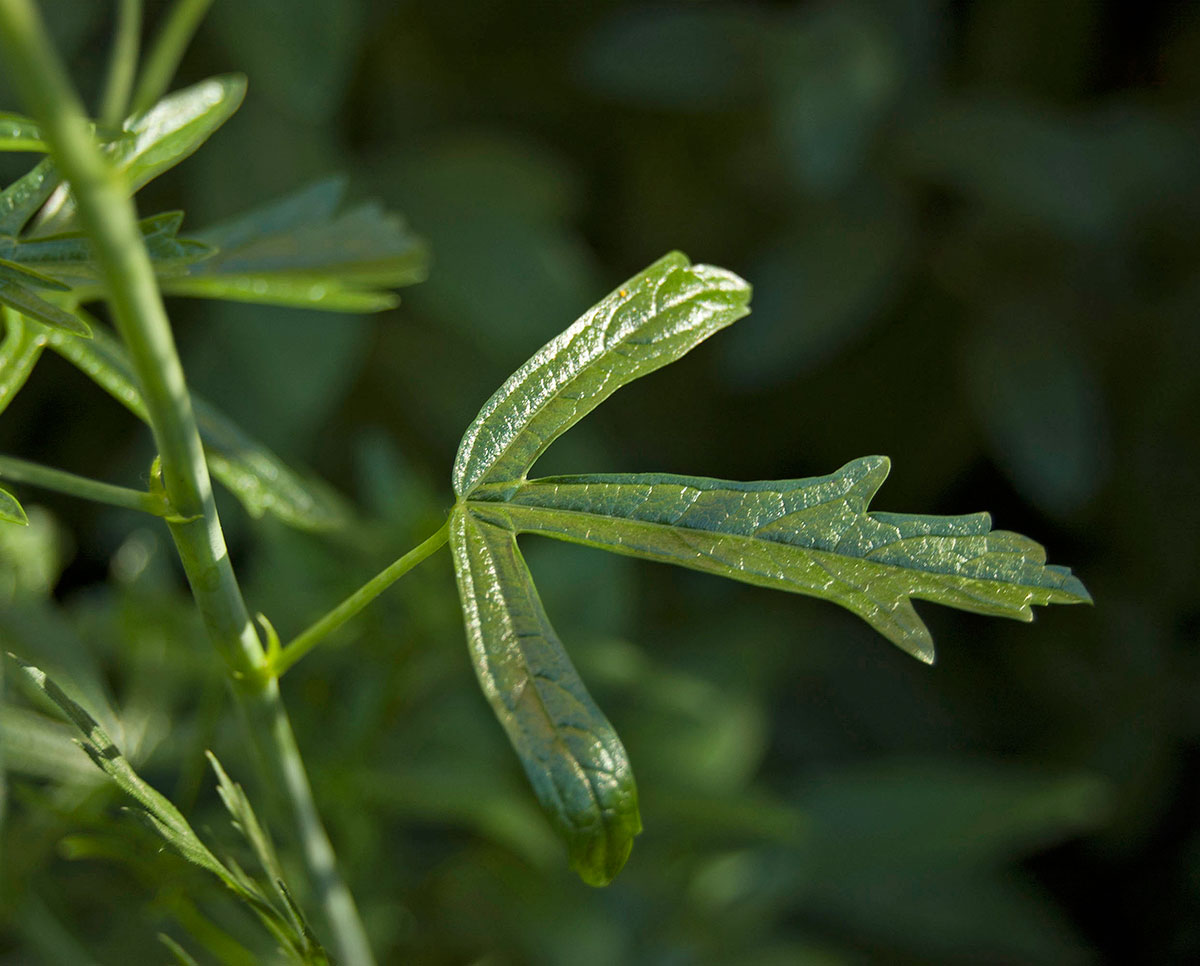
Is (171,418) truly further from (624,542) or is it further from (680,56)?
(680,56)

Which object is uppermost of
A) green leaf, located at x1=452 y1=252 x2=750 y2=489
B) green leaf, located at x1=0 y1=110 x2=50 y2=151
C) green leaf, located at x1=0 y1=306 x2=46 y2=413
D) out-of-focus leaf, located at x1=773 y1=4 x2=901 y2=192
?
green leaf, located at x1=0 y1=110 x2=50 y2=151

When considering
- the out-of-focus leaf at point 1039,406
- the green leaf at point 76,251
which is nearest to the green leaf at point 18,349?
the green leaf at point 76,251

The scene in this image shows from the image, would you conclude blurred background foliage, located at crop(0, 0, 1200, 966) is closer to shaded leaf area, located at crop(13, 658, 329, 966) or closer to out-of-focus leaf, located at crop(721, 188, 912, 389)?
out-of-focus leaf, located at crop(721, 188, 912, 389)

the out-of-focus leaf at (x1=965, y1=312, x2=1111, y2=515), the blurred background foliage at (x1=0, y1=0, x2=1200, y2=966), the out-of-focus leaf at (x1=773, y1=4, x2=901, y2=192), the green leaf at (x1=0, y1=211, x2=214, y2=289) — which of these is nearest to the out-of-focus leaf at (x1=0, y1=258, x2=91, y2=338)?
the green leaf at (x1=0, y1=211, x2=214, y2=289)

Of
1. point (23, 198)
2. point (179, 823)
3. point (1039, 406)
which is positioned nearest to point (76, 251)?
point (23, 198)

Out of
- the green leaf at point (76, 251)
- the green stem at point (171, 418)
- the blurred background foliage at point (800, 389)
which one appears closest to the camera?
the green stem at point (171, 418)

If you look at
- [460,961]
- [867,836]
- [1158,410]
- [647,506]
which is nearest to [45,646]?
[647,506]

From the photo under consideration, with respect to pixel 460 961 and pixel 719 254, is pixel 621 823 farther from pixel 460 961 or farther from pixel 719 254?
pixel 719 254

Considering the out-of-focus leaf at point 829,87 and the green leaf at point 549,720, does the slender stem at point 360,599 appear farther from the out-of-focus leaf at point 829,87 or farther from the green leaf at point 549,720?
the out-of-focus leaf at point 829,87
